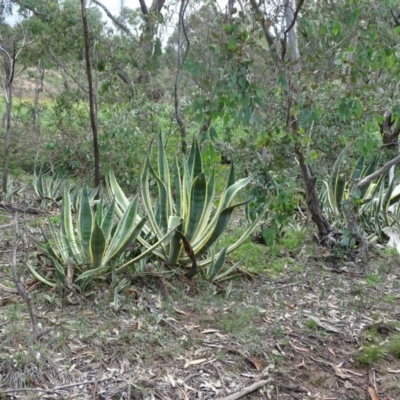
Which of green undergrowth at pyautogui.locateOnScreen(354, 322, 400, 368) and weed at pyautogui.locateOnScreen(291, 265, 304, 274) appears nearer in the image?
green undergrowth at pyautogui.locateOnScreen(354, 322, 400, 368)

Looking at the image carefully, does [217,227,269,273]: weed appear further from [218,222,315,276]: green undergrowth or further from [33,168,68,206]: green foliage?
[33,168,68,206]: green foliage

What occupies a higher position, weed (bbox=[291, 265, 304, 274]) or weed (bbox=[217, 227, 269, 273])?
weed (bbox=[217, 227, 269, 273])

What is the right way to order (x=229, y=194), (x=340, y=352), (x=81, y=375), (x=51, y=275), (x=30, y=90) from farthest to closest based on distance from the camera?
(x=30, y=90) < (x=229, y=194) < (x=51, y=275) < (x=340, y=352) < (x=81, y=375)

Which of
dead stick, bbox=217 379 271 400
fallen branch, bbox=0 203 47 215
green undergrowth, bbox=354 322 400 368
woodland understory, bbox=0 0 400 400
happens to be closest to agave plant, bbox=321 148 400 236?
woodland understory, bbox=0 0 400 400

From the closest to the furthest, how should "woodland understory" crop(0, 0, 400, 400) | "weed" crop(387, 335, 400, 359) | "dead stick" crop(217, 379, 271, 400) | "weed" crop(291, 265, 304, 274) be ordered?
1. "dead stick" crop(217, 379, 271, 400)
2. "woodland understory" crop(0, 0, 400, 400)
3. "weed" crop(387, 335, 400, 359)
4. "weed" crop(291, 265, 304, 274)

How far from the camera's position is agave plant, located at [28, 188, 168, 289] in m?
3.52

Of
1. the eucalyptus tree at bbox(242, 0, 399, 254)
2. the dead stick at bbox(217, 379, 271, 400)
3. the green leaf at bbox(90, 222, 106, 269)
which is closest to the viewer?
the dead stick at bbox(217, 379, 271, 400)

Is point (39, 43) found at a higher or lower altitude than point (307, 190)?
higher

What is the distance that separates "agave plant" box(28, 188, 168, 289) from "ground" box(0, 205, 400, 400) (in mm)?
128

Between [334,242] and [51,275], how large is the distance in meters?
2.62

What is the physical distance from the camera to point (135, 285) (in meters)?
3.78

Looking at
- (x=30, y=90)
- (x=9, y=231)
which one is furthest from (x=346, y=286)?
(x=30, y=90)

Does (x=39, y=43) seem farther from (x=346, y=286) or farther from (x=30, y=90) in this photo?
(x=346, y=286)

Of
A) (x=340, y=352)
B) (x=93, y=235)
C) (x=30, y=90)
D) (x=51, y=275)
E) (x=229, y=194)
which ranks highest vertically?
(x=30, y=90)
